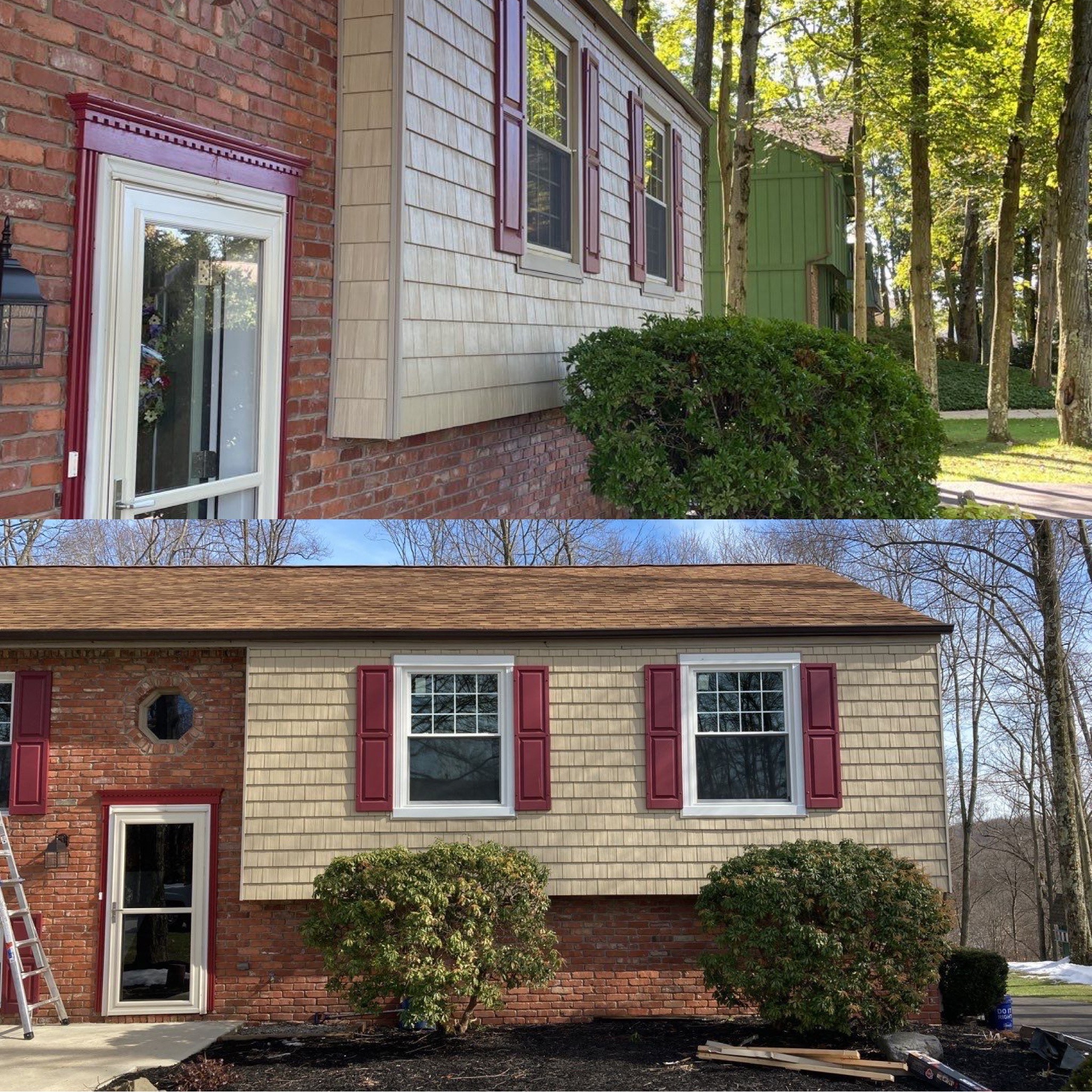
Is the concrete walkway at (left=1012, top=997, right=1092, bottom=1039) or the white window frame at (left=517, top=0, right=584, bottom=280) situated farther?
the concrete walkway at (left=1012, top=997, right=1092, bottom=1039)

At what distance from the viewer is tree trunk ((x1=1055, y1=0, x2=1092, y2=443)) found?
38.2 feet

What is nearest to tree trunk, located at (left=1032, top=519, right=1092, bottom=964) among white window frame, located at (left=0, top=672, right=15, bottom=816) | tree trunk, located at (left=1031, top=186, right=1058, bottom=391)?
tree trunk, located at (left=1031, top=186, right=1058, bottom=391)

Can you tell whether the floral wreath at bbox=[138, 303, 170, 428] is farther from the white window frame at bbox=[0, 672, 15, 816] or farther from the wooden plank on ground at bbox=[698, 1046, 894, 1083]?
the wooden plank on ground at bbox=[698, 1046, 894, 1083]

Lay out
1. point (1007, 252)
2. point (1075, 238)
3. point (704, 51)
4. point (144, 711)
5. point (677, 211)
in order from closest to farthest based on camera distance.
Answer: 1. point (144, 711)
2. point (1075, 238)
3. point (677, 211)
4. point (1007, 252)
5. point (704, 51)

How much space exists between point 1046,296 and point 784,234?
208 inches

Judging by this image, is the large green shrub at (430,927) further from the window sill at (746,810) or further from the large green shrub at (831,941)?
the window sill at (746,810)

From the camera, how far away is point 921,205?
14164mm

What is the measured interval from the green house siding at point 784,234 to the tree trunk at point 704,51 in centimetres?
426

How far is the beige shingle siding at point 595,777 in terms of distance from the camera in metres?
8.44

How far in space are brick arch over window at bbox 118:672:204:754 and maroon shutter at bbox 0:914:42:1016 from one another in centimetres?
144

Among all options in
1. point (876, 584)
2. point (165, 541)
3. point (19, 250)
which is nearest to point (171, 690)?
point (165, 541)

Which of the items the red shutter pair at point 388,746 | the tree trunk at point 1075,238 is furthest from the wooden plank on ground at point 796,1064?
the tree trunk at point 1075,238

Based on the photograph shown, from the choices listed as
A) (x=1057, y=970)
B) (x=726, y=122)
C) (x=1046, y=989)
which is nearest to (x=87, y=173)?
(x=1046, y=989)

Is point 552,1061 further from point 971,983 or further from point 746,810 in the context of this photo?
point 971,983
